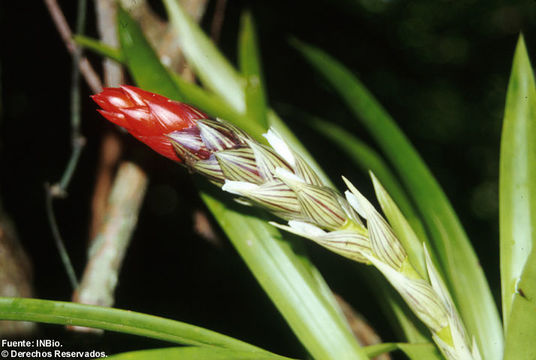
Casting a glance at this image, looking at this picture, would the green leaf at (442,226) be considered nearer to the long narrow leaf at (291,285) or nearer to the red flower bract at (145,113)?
the long narrow leaf at (291,285)

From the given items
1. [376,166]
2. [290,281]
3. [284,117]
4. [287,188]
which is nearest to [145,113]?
[287,188]

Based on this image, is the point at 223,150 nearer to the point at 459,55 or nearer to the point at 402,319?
the point at 402,319

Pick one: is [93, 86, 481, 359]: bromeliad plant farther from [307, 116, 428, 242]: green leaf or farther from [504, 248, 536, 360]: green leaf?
[307, 116, 428, 242]: green leaf

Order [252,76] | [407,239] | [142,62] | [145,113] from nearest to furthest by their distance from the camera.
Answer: [145,113] < [407,239] < [142,62] < [252,76]

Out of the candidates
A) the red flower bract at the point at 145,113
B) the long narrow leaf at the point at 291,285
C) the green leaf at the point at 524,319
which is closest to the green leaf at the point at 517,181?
the green leaf at the point at 524,319

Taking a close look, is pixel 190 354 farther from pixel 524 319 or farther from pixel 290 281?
pixel 524 319

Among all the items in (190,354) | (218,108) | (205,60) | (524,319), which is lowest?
(190,354)

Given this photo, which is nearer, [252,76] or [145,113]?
[145,113]
